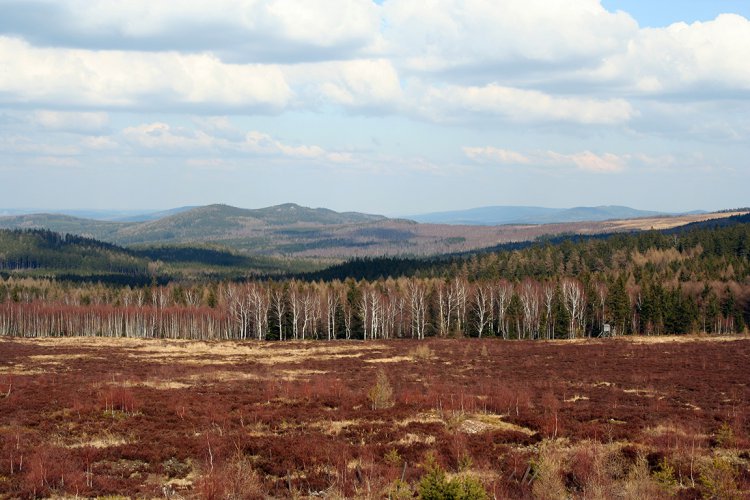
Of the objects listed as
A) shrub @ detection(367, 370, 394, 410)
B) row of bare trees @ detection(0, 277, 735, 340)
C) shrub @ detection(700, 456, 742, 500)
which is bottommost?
row of bare trees @ detection(0, 277, 735, 340)

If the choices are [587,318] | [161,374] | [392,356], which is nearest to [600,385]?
[392,356]

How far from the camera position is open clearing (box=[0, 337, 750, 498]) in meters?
17.0

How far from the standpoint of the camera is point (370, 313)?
106 meters

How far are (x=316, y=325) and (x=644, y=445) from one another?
87.0 meters

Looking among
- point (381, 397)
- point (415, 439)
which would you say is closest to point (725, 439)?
point (415, 439)

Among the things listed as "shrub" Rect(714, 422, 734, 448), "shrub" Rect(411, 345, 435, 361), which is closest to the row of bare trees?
"shrub" Rect(411, 345, 435, 361)

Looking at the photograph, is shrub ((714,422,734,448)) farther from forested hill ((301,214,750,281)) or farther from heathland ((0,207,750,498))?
forested hill ((301,214,750,281))

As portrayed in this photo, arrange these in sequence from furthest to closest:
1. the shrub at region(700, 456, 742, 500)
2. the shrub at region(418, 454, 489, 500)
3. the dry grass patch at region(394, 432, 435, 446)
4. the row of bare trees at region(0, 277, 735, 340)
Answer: the row of bare trees at region(0, 277, 735, 340) → the dry grass patch at region(394, 432, 435, 446) → the shrub at region(700, 456, 742, 500) → the shrub at region(418, 454, 489, 500)

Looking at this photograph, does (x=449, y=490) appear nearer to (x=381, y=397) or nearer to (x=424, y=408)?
(x=381, y=397)

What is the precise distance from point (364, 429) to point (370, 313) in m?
82.2

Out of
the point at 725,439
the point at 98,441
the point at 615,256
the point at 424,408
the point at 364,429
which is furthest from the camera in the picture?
the point at 615,256

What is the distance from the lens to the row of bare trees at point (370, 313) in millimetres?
96062

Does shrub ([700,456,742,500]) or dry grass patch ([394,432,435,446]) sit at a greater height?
shrub ([700,456,742,500])

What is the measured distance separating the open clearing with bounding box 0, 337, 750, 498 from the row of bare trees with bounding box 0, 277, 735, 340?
44.2 meters
